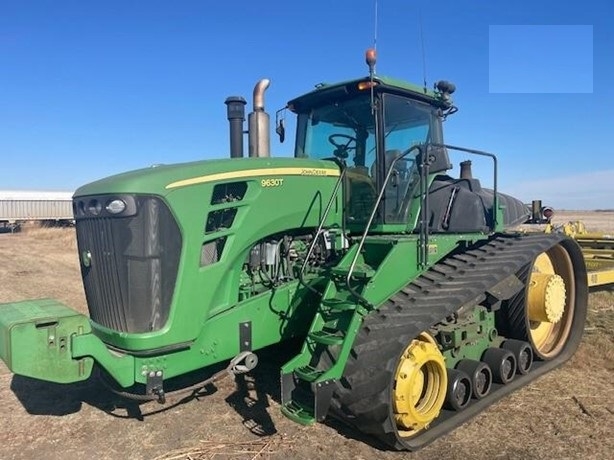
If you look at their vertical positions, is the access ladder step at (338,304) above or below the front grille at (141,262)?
below

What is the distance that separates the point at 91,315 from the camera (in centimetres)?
429

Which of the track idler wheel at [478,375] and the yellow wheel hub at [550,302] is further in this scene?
the yellow wheel hub at [550,302]

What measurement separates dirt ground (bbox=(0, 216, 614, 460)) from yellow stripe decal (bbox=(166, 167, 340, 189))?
197 centimetres

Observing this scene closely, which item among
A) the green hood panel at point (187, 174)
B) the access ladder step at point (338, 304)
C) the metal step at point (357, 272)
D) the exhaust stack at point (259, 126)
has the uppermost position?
the exhaust stack at point (259, 126)

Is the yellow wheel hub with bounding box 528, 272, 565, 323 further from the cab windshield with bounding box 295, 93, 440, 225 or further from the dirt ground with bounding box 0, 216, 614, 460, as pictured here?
the cab windshield with bounding box 295, 93, 440, 225

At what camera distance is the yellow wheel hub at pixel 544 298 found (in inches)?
229

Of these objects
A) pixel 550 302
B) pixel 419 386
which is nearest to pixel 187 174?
pixel 419 386

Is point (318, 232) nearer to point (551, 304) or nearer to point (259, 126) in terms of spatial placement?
point (259, 126)

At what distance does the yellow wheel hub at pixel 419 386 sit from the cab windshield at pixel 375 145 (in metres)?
1.30

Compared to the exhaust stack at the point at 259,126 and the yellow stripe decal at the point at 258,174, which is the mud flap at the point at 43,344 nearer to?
the yellow stripe decal at the point at 258,174

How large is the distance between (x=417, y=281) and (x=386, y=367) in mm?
1130

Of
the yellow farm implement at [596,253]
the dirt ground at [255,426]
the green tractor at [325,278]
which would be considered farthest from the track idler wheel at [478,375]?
the yellow farm implement at [596,253]

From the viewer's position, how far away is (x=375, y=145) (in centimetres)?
510

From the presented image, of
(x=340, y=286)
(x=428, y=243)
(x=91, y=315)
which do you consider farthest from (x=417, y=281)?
(x=91, y=315)
